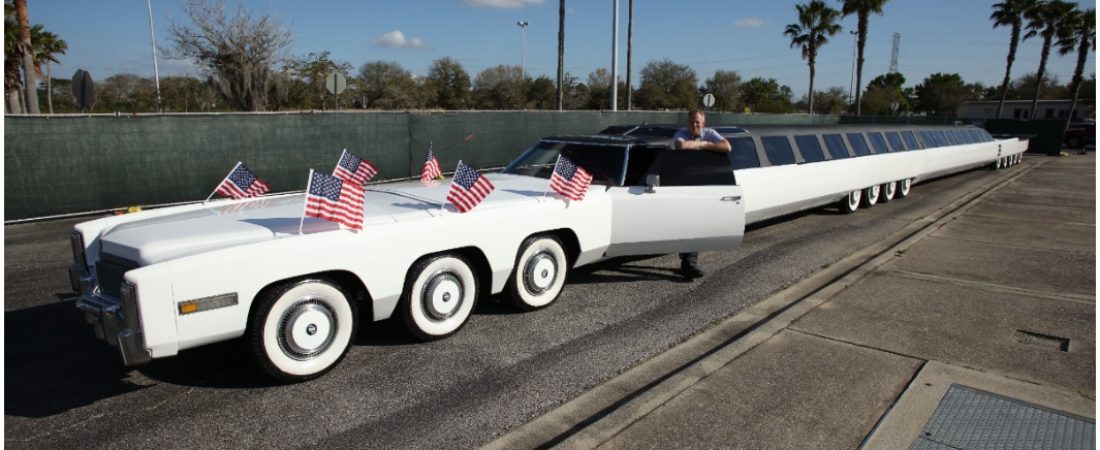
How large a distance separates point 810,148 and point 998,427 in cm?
751

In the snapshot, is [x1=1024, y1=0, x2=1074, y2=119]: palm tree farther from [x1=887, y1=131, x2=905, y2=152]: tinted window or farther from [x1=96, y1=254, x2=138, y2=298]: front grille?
[x1=96, y1=254, x2=138, y2=298]: front grille

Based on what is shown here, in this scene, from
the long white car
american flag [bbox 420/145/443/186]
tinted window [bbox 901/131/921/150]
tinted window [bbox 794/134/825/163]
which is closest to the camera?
the long white car

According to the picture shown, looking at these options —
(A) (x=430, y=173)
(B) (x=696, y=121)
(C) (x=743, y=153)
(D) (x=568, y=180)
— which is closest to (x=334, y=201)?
(D) (x=568, y=180)

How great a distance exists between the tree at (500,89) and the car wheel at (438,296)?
51.9 metres

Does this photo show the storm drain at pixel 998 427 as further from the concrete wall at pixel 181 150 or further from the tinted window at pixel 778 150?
the concrete wall at pixel 181 150

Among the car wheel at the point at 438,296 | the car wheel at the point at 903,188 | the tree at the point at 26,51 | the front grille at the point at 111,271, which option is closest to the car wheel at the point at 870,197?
the car wheel at the point at 903,188

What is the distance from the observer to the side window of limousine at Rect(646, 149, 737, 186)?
6.44 metres

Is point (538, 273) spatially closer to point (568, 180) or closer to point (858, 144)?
point (568, 180)

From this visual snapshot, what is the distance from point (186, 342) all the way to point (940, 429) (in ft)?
13.8

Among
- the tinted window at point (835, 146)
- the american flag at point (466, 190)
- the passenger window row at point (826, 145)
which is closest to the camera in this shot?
the american flag at point (466, 190)

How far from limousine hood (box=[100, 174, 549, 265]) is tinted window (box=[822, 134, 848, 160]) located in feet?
23.0

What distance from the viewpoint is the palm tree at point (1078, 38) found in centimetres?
4178

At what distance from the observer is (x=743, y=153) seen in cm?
909

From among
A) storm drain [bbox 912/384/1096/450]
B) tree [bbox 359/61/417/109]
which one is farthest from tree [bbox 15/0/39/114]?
tree [bbox 359/61/417/109]
